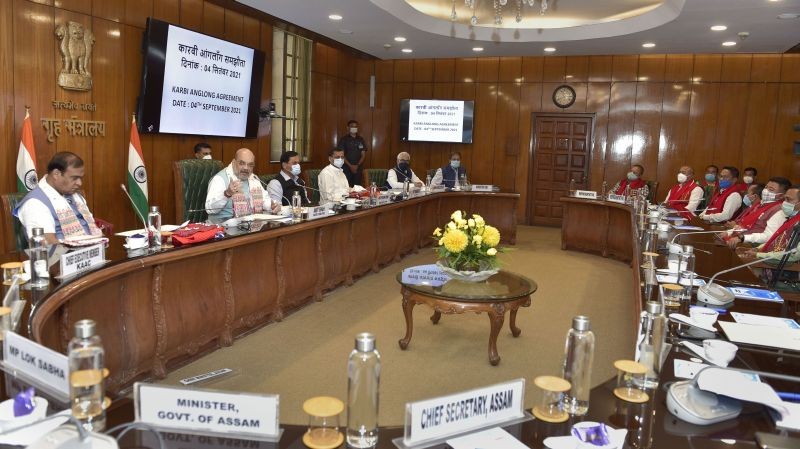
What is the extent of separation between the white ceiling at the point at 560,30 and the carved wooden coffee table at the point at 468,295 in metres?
3.48

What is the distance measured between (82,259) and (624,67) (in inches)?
332

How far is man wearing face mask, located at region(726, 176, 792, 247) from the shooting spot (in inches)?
177

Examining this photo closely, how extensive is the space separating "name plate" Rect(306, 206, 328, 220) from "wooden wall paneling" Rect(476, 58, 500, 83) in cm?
580

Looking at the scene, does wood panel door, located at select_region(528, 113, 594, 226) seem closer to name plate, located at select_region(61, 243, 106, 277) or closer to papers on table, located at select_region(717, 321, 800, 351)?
papers on table, located at select_region(717, 321, 800, 351)

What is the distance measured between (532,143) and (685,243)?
A: 225 inches

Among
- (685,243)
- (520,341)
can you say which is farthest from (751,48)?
(520,341)

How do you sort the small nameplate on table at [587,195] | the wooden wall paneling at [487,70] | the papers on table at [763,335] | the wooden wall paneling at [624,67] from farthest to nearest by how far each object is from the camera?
the wooden wall paneling at [487,70], the wooden wall paneling at [624,67], the small nameplate on table at [587,195], the papers on table at [763,335]

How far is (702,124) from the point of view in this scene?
8.79 metres

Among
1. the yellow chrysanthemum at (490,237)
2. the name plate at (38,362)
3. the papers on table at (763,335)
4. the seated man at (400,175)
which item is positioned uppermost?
the seated man at (400,175)

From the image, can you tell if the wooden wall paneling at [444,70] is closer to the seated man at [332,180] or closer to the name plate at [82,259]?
the seated man at [332,180]

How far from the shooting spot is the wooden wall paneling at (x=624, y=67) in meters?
8.93

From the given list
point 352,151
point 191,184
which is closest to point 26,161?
point 191,184

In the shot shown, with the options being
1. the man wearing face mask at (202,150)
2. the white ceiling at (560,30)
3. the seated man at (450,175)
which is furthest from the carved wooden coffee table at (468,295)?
the seated man at (450,175)

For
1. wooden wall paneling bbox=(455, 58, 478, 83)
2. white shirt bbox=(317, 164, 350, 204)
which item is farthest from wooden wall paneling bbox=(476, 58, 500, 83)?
white shirt bbox=(317, 164, 350, 204)
